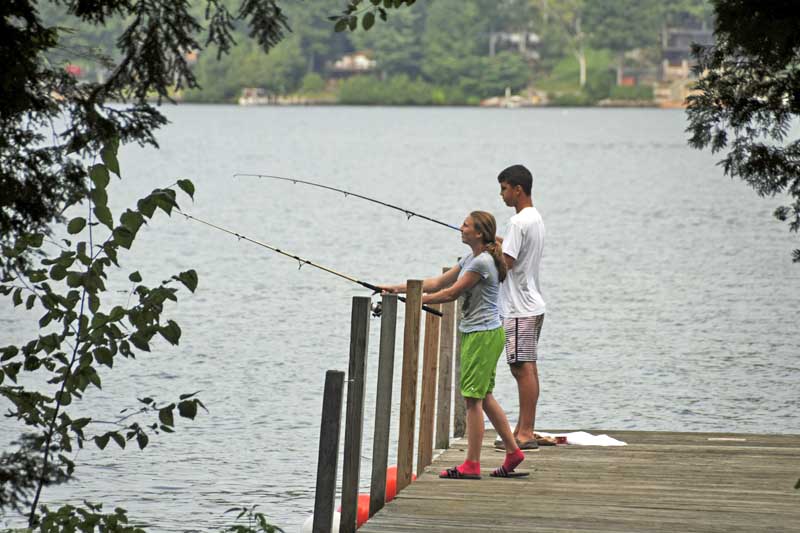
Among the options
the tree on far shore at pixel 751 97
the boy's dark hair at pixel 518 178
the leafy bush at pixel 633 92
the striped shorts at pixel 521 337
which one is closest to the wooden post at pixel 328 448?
the striped shorts at pixel 521 337

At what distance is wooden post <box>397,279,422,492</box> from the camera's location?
673cm

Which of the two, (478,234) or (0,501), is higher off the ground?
(478,234)

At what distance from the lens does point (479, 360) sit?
6902 millimetres

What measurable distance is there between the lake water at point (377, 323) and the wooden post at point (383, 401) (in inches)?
47.4

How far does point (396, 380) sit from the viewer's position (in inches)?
637

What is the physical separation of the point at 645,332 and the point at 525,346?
1261 centimetres

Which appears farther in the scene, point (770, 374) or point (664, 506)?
point (770, 374)

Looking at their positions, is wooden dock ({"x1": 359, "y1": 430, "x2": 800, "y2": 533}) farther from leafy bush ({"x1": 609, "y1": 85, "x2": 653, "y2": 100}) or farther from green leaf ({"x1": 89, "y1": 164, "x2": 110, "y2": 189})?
leafy bush ({"x1": 609, "y1": 85, "x2": 653, "y2": 100})

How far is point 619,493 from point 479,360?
86cm

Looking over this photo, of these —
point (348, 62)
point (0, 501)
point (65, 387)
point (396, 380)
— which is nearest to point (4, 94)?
point (0, 501)

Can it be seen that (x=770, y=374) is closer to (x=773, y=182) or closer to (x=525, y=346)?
(x=525, y=346)

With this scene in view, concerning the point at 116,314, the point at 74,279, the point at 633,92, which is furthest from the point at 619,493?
the point at 633,92

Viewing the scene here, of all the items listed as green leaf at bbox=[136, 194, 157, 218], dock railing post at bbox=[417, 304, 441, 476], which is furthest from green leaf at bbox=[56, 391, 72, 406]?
dock railing post at bbox=[417, 304, 441, 476]

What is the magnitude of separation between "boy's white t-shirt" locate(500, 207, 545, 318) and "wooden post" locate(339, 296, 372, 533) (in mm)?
1394
